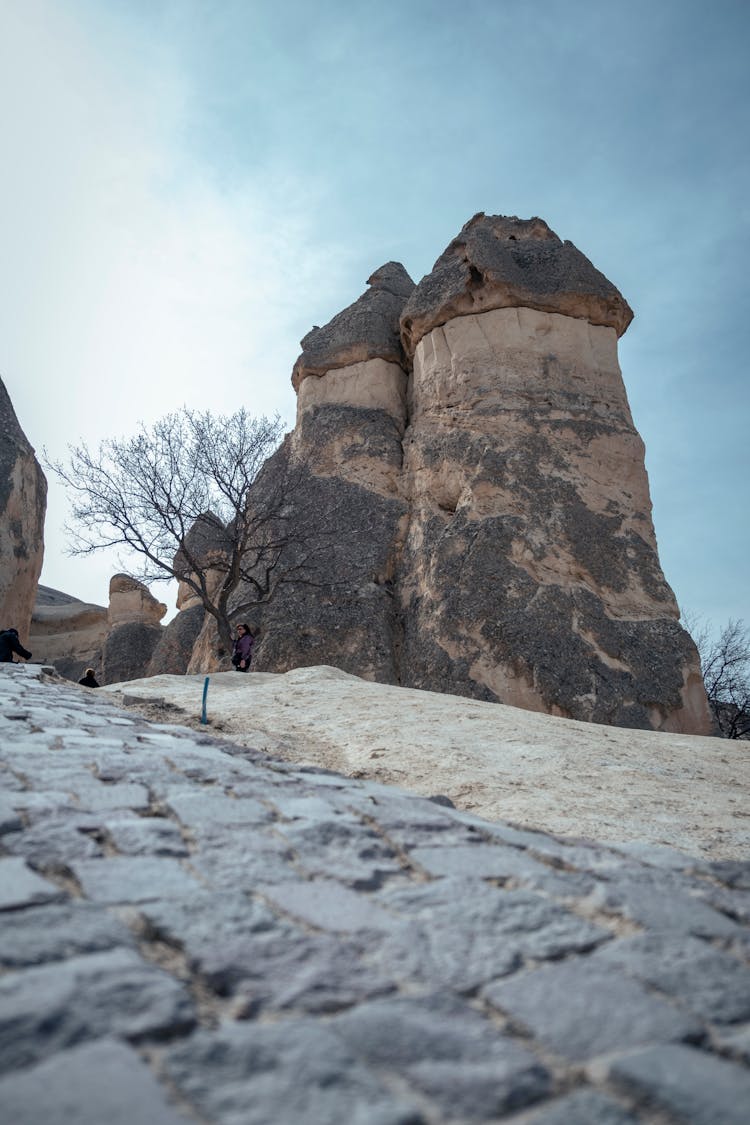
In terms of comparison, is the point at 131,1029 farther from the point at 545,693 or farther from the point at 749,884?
the point at 545,693

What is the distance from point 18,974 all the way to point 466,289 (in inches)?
615

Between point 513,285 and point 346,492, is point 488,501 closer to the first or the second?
point 346,492

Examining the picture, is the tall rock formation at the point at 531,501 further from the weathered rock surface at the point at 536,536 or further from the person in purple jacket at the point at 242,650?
the person in purple jacket at the point at 242,650

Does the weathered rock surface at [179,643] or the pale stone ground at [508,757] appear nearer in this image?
the pale stone ground at [508,757]

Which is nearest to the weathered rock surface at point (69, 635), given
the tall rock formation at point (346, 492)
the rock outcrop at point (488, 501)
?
the tall rock formation at point (346, 492)

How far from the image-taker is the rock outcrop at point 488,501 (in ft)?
40.0

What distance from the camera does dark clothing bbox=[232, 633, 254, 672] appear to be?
12750 millimetres

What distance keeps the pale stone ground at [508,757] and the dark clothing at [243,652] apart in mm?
4227

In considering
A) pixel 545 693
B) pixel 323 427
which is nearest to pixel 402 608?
pixel 545 693

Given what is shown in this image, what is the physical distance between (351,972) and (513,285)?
50.2 feet

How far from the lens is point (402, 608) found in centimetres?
1412

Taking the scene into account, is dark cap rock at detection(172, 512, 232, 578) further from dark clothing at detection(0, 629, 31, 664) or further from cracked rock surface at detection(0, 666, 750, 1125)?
cracked rock surface at detection(0, 666, 750, 1125)

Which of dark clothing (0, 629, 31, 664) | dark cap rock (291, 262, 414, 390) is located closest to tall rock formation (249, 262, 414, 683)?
dark cap rock (291, 262, 414, 390)

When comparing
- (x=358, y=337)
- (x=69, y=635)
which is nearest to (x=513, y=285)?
(x=358, y=337)
